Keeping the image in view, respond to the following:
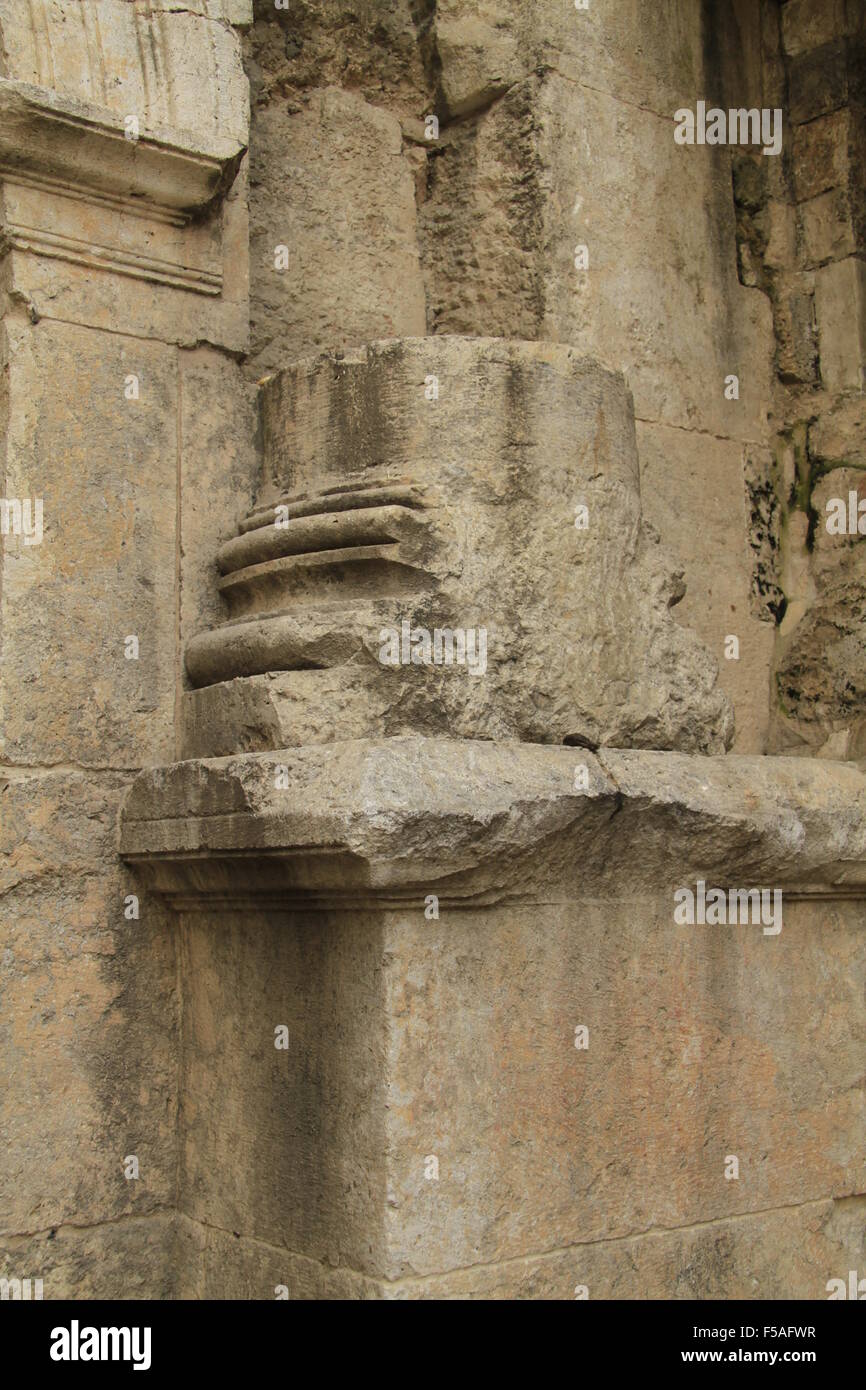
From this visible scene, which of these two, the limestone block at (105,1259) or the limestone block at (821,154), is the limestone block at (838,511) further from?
the limestone block at (105,1259)

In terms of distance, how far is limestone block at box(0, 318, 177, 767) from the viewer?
3199 millimetres

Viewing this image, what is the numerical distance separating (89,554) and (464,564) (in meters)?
0.88

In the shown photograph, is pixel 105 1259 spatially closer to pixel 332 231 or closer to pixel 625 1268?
pixel 625 1268

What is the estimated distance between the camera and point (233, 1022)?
3156 millimetres

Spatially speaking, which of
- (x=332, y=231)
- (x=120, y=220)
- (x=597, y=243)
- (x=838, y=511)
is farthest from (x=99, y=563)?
(x=838, y=511)

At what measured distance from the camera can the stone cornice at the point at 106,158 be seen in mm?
3215

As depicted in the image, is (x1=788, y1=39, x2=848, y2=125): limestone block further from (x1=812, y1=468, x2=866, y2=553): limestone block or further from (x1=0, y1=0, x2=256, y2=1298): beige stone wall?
(x1=0, y1=0, x2=256, y2=1298): beige stone wall

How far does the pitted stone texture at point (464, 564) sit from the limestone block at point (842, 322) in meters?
1.27

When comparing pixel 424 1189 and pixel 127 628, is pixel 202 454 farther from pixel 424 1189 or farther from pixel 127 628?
pixel 424 1189

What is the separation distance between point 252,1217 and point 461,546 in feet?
4.92

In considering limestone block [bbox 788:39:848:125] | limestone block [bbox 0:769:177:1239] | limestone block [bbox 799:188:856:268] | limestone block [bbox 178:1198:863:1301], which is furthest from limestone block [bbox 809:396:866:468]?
limestone block [bbox 0:769:177:1239]

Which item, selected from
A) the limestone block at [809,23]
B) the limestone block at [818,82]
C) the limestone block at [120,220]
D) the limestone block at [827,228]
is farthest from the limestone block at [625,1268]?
the limestone block at [809,23]

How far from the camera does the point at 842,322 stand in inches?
176

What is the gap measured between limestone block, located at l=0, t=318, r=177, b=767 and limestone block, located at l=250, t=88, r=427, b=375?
0.58m
